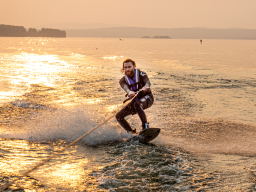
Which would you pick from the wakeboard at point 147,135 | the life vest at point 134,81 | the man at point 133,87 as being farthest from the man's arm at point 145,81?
the wakeboard at point 147,135

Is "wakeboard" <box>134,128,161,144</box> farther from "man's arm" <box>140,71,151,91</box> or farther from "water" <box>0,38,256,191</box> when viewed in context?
"man's arm" <box>140,71,151,91</box>

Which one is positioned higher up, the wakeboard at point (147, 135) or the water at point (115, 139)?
the wakeboard at point (147, 135)

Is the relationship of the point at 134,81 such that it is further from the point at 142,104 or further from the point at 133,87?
the point at 142,104

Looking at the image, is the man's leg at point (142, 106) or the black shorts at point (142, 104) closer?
the man's leg at point (142, 106)

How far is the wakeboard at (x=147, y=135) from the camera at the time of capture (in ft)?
21.1

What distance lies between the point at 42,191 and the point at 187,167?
2641 mm

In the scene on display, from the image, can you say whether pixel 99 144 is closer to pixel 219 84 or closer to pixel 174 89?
pixel 174 89

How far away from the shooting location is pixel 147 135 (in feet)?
21.3

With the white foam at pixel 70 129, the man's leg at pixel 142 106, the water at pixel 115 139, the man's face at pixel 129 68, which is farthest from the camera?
the white foam at pixel 70 129

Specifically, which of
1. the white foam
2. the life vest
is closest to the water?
the white foam

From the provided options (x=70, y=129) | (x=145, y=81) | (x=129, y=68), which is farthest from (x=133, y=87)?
(x=70, y=129)

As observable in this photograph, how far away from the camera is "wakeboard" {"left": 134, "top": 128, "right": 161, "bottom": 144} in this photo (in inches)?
Result: 253

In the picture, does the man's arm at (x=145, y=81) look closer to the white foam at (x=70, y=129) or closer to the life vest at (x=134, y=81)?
the life vest at (x=134, y=81)

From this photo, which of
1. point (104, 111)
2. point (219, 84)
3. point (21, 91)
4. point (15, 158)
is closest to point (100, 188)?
point (15, 158)
